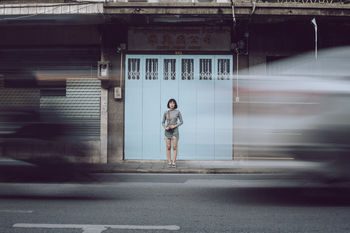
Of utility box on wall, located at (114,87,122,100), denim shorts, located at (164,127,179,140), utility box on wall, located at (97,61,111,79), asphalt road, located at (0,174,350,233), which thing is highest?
utility box on wall, located at (97,61,111,79)

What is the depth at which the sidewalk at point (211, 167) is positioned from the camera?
5.69m

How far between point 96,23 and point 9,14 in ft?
9.06

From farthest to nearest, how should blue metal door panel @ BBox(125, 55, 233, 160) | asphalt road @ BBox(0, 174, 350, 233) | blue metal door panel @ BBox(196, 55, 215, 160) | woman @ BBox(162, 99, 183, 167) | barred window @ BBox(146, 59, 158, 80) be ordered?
barred window @ BBox(146, 59, 158, 80)
blue metal door panel @ BBox(125, 55, 233, 160)
woman @ BBox(162, 99, 183, 167)
blue metal door panel @ BBox(196, 55, 215, 160)
asphalt road @ BBox(0, 174, 350, 233)

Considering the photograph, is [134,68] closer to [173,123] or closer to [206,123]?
[173,123]

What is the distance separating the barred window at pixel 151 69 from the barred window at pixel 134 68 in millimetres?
335

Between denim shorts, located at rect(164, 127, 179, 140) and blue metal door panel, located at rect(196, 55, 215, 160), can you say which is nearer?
blue metal door panel, located at rect(196, 55, 215, 160)

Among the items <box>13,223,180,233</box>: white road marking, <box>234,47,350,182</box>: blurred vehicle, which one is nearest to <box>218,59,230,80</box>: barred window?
<box>234,47,350,182</box>: blurred vehicle

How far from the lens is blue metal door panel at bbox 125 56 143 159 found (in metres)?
13.1

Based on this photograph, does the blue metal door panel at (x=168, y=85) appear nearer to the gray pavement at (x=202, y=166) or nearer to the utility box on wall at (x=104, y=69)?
the gray pavement at (x=202, y=166)

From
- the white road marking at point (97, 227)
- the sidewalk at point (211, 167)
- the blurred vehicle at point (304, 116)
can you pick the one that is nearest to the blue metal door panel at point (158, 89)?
the sidewalk at point (211, 167)

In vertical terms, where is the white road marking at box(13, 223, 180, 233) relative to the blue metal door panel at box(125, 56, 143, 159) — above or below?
below

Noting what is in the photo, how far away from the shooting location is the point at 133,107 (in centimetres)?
1319

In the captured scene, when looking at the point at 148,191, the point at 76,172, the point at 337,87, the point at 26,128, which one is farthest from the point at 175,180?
the point at 337,87

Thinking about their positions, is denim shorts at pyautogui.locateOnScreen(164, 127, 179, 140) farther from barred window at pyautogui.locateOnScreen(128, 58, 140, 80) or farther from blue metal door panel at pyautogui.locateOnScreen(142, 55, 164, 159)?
barred window at pyautogui.locateOnScreen(128, 58, 140, 80)
